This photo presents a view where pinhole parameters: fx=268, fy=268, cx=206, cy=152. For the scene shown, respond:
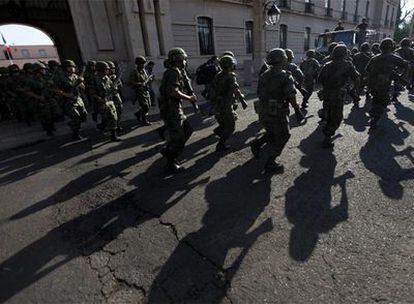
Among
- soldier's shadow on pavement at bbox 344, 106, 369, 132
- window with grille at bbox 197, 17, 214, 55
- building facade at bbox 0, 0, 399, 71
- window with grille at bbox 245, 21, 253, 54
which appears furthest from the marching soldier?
window with grille at bbox 245, 21, 253, 54

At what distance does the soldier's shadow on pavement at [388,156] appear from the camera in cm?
371

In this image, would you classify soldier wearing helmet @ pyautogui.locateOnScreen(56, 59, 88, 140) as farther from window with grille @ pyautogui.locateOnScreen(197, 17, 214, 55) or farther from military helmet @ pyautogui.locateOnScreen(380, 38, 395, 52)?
window with grille @ pyautogui.locateOnScreen(197, 17, 214, 55)

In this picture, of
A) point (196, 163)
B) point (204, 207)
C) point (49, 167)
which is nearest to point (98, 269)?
point (204, 207)

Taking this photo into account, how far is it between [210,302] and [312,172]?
2.81m

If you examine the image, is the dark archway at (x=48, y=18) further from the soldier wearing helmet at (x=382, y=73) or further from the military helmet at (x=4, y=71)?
the soldier wearing helmet at (x=382, y=73)

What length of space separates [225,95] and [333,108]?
6.63 ft

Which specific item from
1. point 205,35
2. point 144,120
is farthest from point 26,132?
point 205,35

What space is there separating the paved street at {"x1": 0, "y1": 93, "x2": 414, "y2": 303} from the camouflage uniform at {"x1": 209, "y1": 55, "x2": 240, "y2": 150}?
0.57 m

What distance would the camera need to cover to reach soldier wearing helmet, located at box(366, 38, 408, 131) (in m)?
5.61

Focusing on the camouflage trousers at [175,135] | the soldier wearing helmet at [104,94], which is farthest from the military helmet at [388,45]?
the soldier wearing helmet at [104,94]

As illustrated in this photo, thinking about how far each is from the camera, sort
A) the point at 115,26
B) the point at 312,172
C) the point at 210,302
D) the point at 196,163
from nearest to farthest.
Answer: the point at 210,302 → the point at 312,172 → the point at 196,163 → the point at 115,26

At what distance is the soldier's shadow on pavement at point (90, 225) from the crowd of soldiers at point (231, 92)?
21.6 inches

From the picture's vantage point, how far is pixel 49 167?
5.41 meters

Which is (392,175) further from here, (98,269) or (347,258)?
(98,269)
